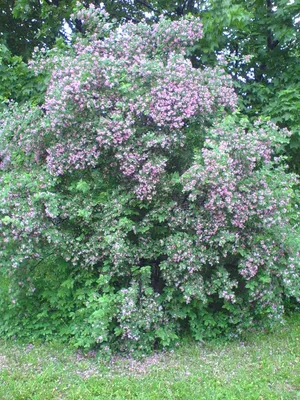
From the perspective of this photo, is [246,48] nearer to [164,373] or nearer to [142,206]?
[142,206]

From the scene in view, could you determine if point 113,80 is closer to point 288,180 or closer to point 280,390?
point 288,180

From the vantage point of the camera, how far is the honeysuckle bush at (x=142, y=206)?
4172mm

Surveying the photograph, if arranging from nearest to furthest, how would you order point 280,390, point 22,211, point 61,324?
point 280,390
point 22,211
point 61,324

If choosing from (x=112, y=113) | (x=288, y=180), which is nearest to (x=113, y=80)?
(x=112, y=113)

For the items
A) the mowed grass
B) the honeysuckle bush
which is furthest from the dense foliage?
the mowed grass

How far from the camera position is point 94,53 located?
462cm

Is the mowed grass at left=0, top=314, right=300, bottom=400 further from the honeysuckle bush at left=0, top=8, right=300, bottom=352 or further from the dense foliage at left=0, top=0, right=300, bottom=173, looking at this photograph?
the dense foliage at left=0, top=0, right=300, bottom=173

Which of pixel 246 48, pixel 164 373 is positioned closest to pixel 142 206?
pixel 164 373

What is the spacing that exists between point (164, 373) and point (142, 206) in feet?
5.36

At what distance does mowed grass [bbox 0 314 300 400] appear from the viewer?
361cm

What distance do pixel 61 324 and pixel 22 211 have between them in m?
1.52

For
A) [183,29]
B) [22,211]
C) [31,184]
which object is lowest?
[22,211]

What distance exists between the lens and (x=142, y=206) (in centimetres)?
437

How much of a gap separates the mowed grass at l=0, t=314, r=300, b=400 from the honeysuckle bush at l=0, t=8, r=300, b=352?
22cm
